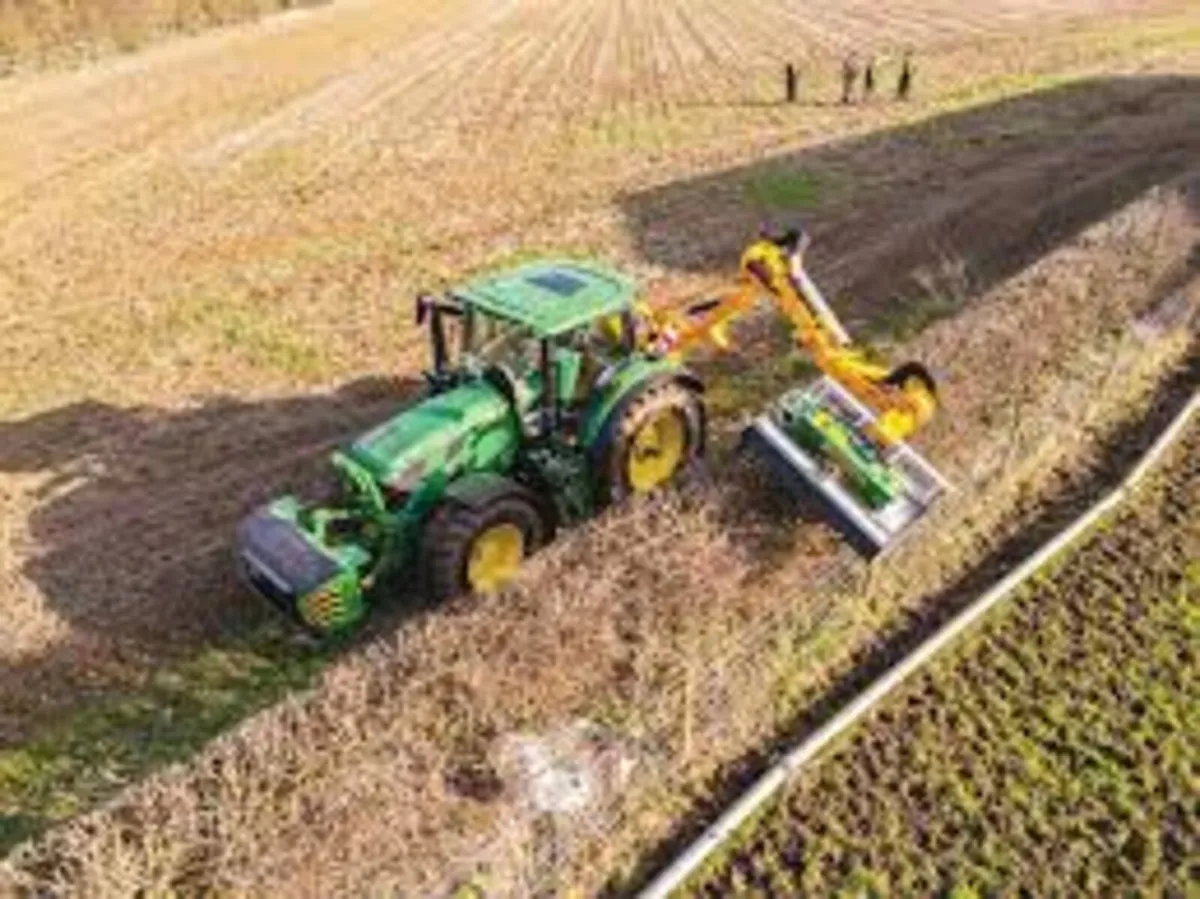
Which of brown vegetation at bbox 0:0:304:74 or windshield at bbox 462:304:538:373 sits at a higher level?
windshield at bbox 462:304:538:373

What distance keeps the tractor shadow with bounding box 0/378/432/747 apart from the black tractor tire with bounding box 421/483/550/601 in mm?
856

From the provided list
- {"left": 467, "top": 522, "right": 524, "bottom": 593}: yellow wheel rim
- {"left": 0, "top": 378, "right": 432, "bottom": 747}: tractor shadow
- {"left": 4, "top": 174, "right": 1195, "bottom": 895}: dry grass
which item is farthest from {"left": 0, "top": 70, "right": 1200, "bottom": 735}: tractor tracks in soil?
{"left": 4, "top": 174, "right": 1195, "bottom": 895}: dry grass

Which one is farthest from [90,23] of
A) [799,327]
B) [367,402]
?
[799,327]

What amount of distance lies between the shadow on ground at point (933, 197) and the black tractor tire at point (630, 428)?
616 centimetres

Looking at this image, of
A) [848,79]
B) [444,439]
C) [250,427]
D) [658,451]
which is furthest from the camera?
[848,79]

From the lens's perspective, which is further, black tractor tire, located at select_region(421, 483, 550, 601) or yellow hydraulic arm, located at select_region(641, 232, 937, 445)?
yellow hydraulic arm, located at select_region(641, 232, 937, 445)

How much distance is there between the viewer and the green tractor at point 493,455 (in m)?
10.9

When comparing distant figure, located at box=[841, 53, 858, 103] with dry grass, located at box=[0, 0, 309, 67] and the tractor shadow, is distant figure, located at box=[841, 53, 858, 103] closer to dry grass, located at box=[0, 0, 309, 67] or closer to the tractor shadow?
the tractor shadow

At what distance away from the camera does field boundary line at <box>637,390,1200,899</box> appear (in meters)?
9.34

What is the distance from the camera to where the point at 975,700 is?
1100 cm

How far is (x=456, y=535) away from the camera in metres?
10.8

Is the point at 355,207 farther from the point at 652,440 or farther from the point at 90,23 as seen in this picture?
the point at 90,23

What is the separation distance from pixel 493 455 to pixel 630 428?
45.6 inches

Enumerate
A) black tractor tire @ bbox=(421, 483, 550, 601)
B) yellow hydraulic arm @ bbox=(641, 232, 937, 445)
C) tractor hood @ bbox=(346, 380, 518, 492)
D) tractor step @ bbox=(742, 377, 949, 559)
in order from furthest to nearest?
1. yellow hydraulic arm @ bbox=(641, 232, 937, 445)
2. tractor step @ bbox=(742, 377, 949, 559)
3. tractor hood @ bbox=(346, 380, 518, 492)
4. black tractor tire @ bbox=(421, 483, 550, 601)
